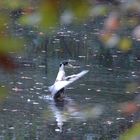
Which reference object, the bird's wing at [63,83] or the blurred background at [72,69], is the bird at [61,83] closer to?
the bird's wing at [63,83]

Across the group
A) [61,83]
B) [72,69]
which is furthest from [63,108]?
[72,69]

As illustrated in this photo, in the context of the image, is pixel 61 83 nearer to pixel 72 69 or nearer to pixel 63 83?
pixel 63 83

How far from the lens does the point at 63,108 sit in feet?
34.2

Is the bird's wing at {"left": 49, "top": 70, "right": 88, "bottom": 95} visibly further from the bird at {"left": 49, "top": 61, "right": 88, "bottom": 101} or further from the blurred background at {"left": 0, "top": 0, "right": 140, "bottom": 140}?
the blurred background at {"left": 0, "top": 0, "right": 140, "bottom": 140}

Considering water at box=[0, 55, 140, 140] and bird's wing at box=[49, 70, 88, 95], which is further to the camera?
bird's wing at box=[49, 70, 88, 95]

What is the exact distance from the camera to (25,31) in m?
Result: 17.3

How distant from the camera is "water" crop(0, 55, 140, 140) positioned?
29.6ft

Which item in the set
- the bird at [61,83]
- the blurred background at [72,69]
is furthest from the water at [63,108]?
the bird at [61,83]

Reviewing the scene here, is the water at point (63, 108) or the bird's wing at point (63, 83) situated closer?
the water at point (63, 108)

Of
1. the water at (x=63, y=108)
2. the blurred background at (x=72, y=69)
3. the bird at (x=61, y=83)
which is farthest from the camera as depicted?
the bird at (x=61, y=83)

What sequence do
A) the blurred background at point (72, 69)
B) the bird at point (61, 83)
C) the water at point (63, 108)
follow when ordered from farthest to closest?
1. the bird at point (61, 83)
2. the water at point (63, 108)
3. the blurred background at point (72, 69)

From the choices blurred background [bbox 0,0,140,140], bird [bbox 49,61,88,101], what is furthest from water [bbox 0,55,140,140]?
bird [bbox 49,61,88,101]

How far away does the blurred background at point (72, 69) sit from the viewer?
1033 mm

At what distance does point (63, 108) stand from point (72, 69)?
2.94m
